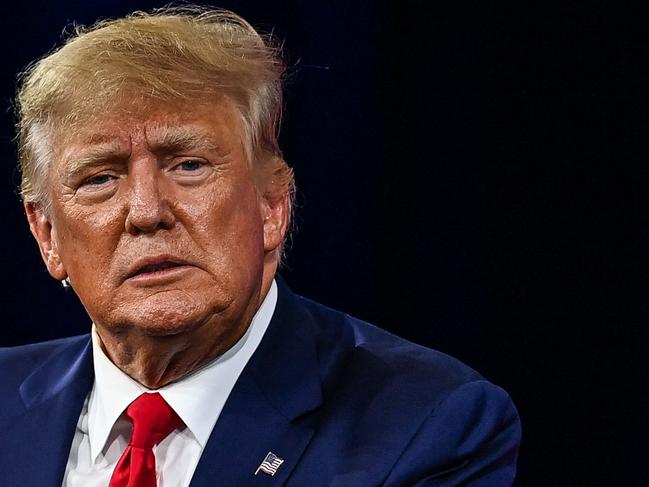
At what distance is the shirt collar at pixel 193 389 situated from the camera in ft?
7.32

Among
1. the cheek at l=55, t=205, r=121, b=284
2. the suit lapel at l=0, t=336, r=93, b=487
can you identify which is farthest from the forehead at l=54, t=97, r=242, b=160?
the suit lapel at l=0, t=336, r=93, b=487

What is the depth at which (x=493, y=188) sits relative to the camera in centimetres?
284

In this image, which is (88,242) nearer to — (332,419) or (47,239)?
(47,239)

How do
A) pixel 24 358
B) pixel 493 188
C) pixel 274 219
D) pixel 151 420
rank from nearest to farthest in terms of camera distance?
1. pixel 151 420
2. pixel 274 219
3. pixel 24 358
4. pixel 493 188

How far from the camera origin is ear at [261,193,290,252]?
7.58 feet

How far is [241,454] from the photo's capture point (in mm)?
2135

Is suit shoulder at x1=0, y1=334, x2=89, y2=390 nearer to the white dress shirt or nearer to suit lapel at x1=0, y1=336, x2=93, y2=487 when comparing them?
suit lapel at x1=0, y1=336, x2=93, y2=487

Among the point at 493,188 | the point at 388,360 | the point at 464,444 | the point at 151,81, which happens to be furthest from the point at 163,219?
the point at 493,188

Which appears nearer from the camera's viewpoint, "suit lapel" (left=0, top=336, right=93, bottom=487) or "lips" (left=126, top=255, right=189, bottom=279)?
"lips" (left=126, top=255, right=189, bottom=279)

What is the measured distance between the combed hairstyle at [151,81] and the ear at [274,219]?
0.02 m

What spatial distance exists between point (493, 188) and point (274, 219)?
0.69 meters

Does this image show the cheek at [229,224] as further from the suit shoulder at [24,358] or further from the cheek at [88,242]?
the suit shoulder at [24,358]

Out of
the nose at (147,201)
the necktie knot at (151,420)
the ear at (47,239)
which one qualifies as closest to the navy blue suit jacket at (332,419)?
the necktie knot at (151,420)

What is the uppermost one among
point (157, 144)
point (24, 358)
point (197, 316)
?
point (157, 144)
